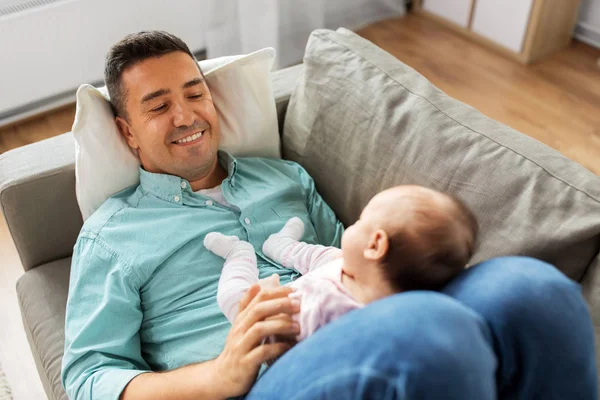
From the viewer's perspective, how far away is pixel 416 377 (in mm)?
667

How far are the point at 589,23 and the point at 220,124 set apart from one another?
2631 mm

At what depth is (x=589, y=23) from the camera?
3.37 meters

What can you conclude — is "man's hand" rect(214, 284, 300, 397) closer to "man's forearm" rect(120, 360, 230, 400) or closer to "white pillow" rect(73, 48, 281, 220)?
"man's forearm" rect(120, 360, 230, 400)

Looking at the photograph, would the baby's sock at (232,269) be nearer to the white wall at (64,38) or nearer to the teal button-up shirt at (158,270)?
the teal button-up shirt at (158,270)

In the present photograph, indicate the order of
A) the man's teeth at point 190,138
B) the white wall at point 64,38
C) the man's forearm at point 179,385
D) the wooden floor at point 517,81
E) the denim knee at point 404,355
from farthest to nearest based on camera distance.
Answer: the wooden floor at point 517,81
the white wall at point 64,38
the man's teeth at point 190,138
the man's forearm at point 179,385
the denim knee at point 404,355

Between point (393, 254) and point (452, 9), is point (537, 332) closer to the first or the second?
point (393, 254)

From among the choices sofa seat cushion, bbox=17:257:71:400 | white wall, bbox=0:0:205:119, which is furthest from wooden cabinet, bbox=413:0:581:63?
Answer: sofa seat cushion, bbox=17:257:71:400

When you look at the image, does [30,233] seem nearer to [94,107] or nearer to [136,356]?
[94,107]

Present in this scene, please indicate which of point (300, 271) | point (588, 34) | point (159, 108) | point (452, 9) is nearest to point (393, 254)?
point (300, 271)

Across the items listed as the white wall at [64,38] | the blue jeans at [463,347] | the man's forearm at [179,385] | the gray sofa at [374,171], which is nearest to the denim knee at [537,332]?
the blue jeans at [463,347]

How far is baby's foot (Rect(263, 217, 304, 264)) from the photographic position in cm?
145

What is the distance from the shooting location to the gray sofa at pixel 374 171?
119 cm

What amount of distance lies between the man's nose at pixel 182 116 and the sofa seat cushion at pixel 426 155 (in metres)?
0.36

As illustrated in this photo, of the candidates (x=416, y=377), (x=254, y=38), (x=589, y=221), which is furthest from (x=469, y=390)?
(x=254, y=38)
